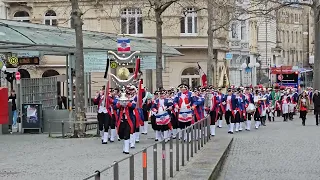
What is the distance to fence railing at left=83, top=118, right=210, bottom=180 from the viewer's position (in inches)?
326

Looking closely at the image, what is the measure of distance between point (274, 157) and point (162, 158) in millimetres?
7683

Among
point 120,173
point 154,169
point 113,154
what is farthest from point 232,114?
point 120,173

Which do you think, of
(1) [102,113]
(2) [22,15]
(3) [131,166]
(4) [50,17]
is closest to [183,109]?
(1) [102,113]

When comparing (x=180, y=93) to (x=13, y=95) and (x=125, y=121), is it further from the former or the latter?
(x=13, y=95)

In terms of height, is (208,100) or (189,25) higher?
(189,25)

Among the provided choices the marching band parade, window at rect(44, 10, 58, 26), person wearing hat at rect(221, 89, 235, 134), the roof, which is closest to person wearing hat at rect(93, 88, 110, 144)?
the marching band parade

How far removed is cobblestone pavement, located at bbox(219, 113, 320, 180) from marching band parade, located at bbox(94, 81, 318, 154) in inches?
58.2

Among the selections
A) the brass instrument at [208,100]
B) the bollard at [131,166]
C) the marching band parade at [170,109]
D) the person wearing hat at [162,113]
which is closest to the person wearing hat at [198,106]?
the marching band parade at [170,109]

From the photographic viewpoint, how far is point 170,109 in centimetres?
2362

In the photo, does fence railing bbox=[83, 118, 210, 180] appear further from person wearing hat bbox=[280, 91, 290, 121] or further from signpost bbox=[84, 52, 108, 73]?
person wearing hat bbox=[280, 91, 290, 121]

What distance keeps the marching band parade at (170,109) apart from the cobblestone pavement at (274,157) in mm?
1478

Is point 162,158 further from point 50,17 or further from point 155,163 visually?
point 50,17

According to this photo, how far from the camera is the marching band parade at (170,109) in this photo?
20.1m

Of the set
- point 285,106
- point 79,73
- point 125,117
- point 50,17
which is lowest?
point 285,106
